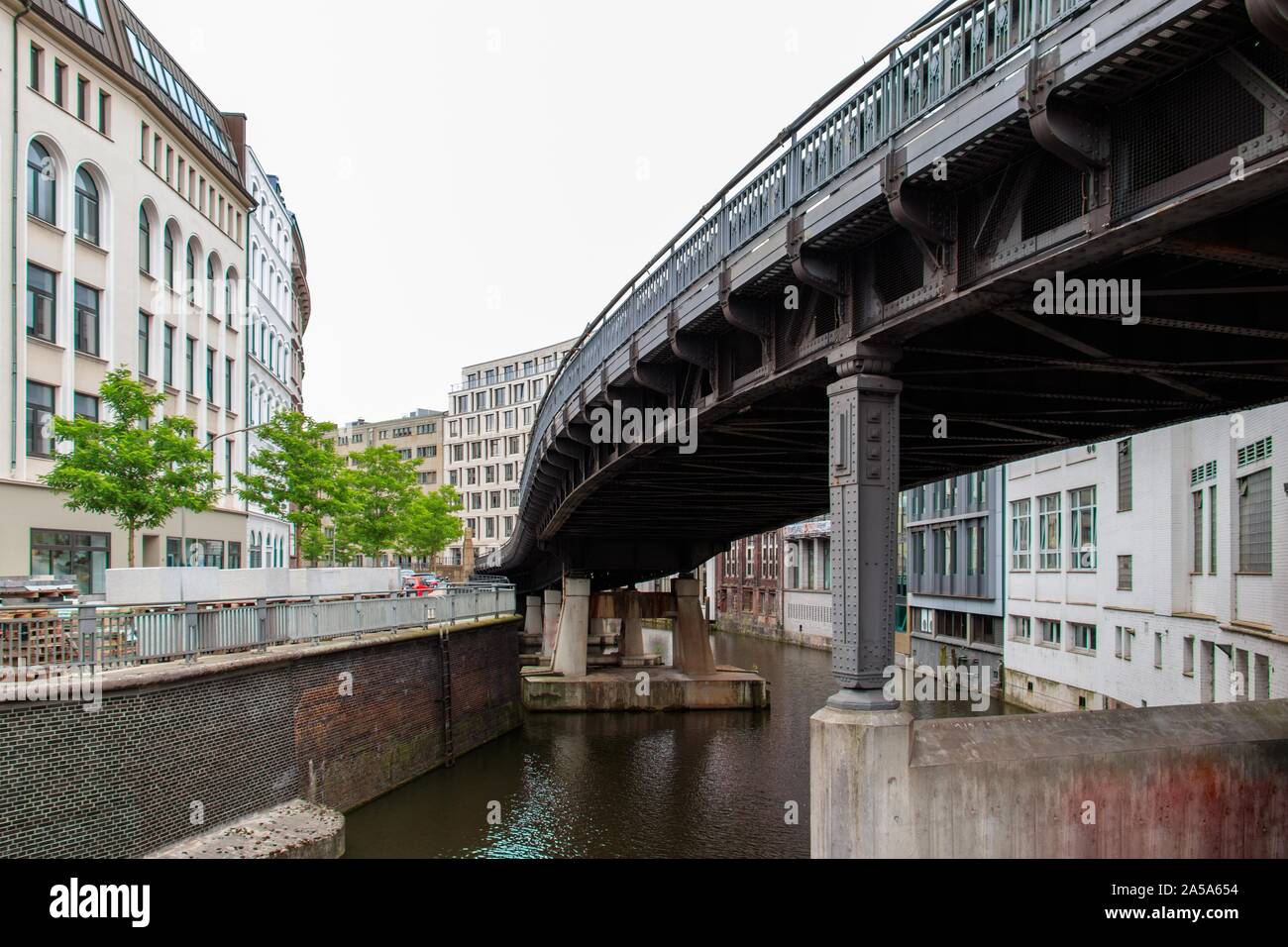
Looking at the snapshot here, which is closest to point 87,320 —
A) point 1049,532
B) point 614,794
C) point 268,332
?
point 614,794

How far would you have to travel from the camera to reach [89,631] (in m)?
14.6

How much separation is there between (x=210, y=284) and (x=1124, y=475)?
35.8m

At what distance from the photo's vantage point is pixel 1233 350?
12.3 meters

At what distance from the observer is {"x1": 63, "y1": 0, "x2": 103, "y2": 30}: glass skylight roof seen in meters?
31.5

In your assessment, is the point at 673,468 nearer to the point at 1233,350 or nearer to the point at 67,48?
the point at 1233,350

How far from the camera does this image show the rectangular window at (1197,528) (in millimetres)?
24148

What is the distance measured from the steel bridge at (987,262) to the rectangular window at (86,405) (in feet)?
63.1

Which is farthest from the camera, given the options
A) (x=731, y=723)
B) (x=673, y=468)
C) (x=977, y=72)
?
(x=731, y=723)

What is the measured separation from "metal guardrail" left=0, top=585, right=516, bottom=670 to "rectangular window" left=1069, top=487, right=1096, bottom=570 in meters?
21.6

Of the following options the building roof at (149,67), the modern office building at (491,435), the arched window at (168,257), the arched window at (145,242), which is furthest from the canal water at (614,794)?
the modern office building at (491,435)

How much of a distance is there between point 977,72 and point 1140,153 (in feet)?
5.98

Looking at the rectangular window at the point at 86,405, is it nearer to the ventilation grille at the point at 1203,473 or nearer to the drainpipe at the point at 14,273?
the drainpipe at the point at 14,273

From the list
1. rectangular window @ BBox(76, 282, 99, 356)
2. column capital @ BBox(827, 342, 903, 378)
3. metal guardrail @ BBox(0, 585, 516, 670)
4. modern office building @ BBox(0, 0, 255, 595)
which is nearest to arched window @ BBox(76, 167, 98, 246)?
modern office building @ BBox(0, 0, 255, 595)

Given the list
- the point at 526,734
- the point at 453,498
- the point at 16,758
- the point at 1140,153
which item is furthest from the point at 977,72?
the point at 453,498
